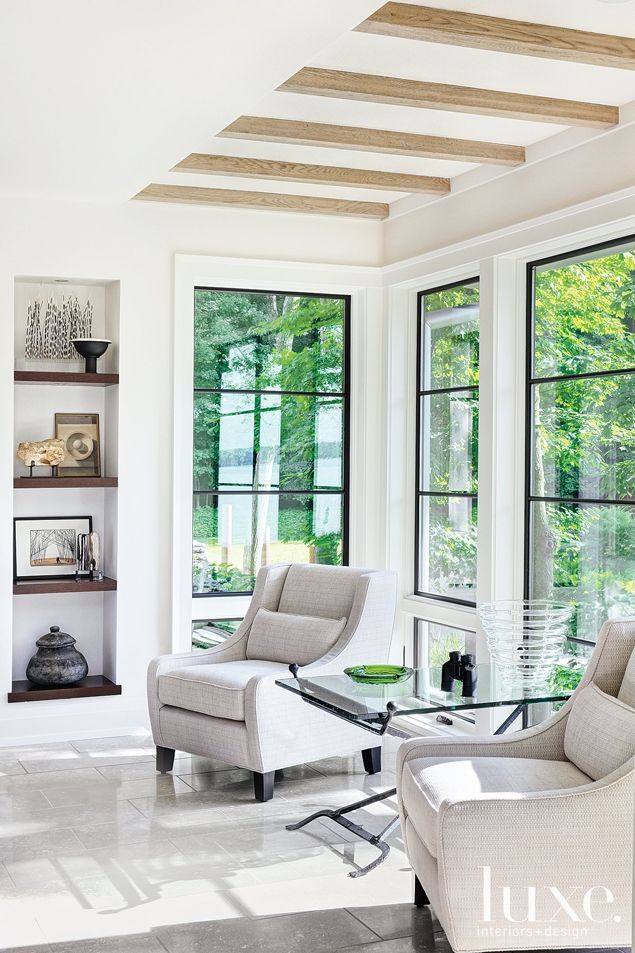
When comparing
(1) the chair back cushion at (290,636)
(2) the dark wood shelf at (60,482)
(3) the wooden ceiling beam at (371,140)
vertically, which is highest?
(3) the wooden ceiling beam at (371,140)

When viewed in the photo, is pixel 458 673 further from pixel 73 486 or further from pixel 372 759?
pixel 73 486

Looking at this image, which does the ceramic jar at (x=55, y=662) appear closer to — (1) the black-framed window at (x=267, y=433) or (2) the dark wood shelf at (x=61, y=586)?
(2) the dark wood shelf at (x=61, y=586)

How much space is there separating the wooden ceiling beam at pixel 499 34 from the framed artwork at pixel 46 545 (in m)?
3.32

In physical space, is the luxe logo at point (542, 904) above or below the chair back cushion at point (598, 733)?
below

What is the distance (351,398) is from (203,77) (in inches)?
109

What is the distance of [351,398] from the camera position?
19.7ft

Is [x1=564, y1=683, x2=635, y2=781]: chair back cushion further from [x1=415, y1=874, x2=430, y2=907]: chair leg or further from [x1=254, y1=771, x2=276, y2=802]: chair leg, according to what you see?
[x1=254, y1=771, x2=276, y2=802]: chair leg

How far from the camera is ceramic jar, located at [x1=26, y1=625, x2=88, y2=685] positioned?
5.27 m

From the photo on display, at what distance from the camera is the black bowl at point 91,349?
17.7 feet

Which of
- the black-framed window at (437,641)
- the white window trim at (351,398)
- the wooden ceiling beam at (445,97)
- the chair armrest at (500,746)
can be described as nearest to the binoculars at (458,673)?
the chair armrest at (500,746)

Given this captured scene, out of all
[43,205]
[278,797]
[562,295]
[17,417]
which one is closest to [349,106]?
[562,295]

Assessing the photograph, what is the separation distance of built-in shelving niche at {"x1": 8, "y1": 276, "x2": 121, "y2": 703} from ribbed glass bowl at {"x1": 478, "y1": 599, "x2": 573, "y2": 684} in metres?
2.14

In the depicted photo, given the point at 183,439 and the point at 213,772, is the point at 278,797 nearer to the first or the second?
the point at 213,772

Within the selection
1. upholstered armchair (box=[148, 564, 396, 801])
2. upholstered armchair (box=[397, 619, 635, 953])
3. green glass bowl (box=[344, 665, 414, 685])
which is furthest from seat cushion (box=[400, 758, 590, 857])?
upholstered armchair (box=[148, 564, 396, 801])
